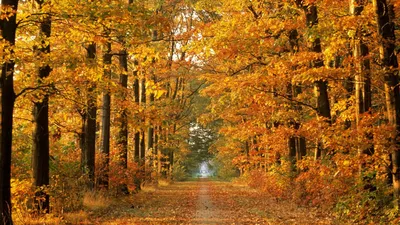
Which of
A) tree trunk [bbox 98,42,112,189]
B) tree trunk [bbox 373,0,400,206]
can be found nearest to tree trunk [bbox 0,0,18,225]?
tree trunk [bbox 98,42,112,189]

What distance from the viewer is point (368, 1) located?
1191 centimetres

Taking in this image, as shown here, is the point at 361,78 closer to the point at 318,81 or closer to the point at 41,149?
the point at 318,81

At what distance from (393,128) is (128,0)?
14.7 metres

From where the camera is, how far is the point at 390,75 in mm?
9617

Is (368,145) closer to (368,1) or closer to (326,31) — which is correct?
(326,31)

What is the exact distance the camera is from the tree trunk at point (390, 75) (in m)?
9.54

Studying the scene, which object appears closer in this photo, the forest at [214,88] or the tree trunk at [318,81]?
the forest at [214,88]

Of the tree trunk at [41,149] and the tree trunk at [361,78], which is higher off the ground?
the tree trunk at [361,78]

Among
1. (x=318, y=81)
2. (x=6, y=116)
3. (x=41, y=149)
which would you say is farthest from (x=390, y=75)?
(x=41, y=149)

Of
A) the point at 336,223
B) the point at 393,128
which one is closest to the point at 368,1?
the point at 393,128

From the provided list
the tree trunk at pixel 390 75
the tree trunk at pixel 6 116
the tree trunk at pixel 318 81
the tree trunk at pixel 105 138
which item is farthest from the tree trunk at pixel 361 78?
the tree trunk at pixel 105 138

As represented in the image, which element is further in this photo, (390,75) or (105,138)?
(105,138)

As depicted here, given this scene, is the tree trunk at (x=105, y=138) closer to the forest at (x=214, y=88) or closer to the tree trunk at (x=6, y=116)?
the forest at (x=214, y=88)

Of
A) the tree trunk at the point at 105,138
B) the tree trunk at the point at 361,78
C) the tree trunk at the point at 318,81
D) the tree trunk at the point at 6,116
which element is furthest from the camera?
the tree trunk at the point at 105,138
